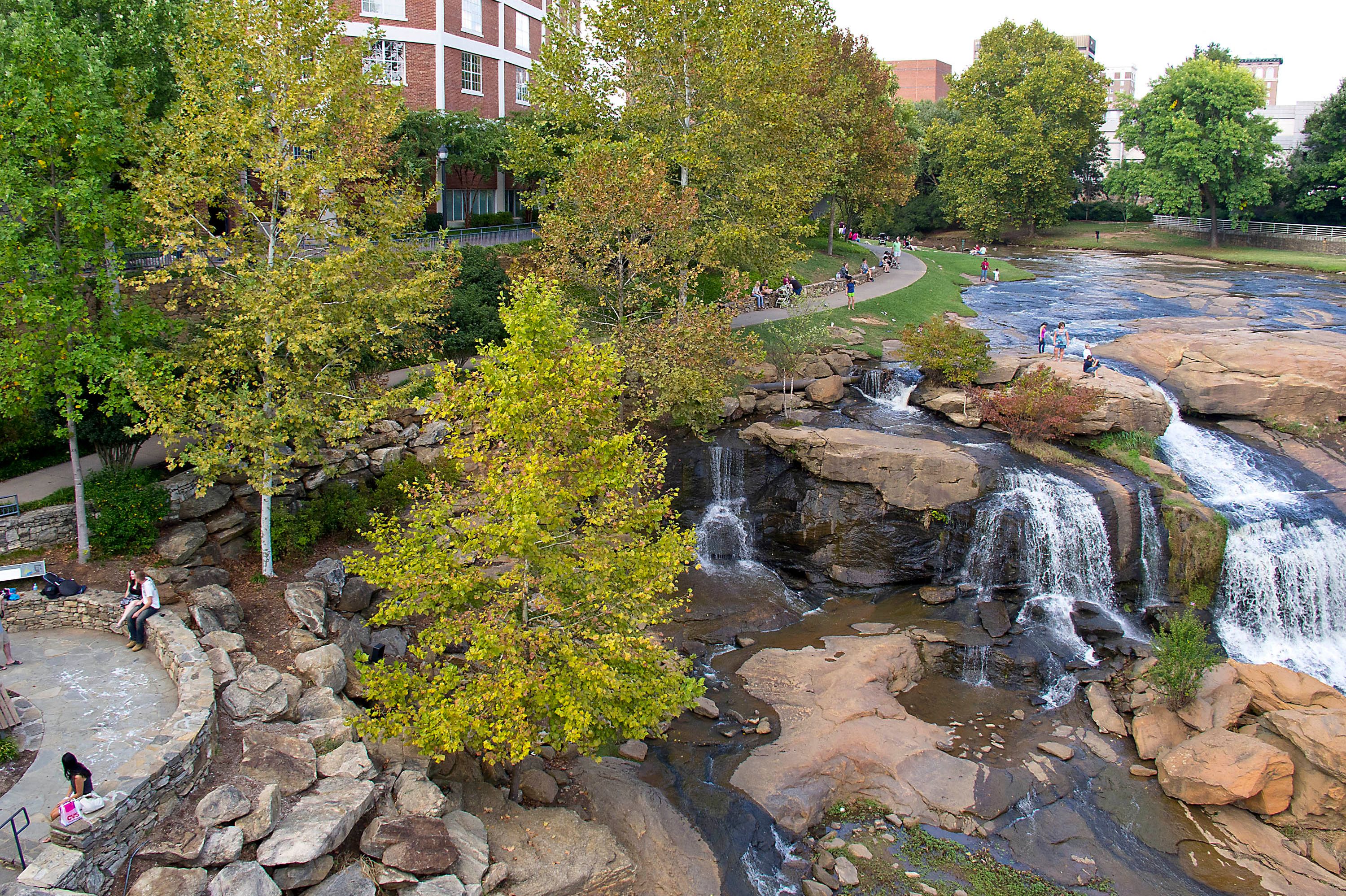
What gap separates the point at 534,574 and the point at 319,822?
521cm

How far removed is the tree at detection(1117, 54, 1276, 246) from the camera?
6003 centimetres

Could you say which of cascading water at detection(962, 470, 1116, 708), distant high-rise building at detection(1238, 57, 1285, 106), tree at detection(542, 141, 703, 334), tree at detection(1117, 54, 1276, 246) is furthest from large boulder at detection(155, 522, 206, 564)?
distant high-rise building at detection(1238, 57, 1285, 106)

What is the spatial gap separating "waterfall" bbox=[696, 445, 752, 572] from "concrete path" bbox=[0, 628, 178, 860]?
1447 centimetres

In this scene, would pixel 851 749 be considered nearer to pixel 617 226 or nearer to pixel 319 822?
pixel 319 822

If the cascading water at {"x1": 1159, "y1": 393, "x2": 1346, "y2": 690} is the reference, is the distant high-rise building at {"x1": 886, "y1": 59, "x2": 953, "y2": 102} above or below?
above

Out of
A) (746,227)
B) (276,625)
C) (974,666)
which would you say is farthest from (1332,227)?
(276,625)

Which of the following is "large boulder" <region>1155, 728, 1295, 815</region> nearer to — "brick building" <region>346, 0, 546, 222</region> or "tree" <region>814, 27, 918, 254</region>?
"brick building" <region>346, 0, 546, 222</region>

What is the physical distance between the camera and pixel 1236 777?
54.7ft

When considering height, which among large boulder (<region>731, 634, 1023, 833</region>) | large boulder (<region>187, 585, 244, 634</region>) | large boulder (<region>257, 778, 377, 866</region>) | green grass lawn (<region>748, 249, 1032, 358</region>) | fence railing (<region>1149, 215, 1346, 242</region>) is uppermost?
fence railing (<region>1149, 215, 1346, 242</region>)

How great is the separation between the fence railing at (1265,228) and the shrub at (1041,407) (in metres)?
48.6

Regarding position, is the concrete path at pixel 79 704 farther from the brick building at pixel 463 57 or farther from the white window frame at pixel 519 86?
the white window frame at pixel 519 86

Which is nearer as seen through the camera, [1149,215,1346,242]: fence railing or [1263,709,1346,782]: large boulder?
[1263,709,1346,782]: large boulder

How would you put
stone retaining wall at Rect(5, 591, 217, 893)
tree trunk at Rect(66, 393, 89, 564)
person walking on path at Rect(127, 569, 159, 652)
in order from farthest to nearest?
tree trunk at Rect(66, 393, 89, 564) → person walking on path at Rect(127, 569, 159, 652) → stone retaining wall at Rect(5, 591, 217, 893)

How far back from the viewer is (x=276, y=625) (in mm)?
18109
